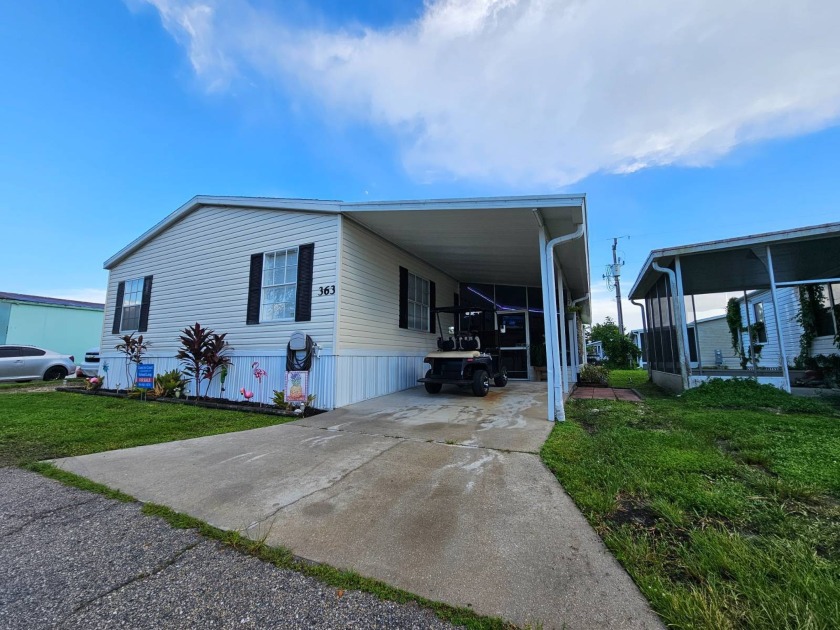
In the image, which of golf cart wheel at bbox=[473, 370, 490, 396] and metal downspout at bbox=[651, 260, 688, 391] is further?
metal downspout at bbox=[651, 260, 688, 391]

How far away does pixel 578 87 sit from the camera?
7.80 meters

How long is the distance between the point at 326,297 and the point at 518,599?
6.14m

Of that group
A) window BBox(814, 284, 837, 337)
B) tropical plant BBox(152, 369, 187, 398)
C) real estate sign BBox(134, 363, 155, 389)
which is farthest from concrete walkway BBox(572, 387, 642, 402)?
real estate sign BBox(134, 363, 155, 389)

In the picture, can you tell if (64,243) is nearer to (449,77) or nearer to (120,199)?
(120,199)

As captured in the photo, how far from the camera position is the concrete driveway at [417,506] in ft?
5.71

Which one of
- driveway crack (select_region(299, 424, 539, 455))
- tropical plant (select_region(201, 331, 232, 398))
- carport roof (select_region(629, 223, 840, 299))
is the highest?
carport roof (select_region(629, 223, 840, 299))

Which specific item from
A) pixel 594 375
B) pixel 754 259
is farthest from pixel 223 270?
pixel 754 259

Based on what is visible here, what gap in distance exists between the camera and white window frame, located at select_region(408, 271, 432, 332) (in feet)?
32.1

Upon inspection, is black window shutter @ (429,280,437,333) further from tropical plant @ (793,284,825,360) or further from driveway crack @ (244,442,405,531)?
tropical plant @ (793,284,825,360)

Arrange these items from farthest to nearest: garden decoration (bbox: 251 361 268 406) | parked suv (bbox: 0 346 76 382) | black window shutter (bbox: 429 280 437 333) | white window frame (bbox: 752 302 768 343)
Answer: white window frame (bbox: 752 302 768 343) → parked suv (bbox: 0 346 76 382) → black window shutter (bbox: 429 280 437 333) → garden decoration (bbox: 251 361 268 406)

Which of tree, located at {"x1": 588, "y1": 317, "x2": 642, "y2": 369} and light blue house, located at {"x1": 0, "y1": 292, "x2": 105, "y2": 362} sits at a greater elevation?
light blue house, located at {"x1": 0, "y1": 292, "x2": 105, "y2": 362}

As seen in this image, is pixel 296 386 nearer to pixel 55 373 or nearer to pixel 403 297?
pixel 403 297

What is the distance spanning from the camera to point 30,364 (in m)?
Answer: 12.8

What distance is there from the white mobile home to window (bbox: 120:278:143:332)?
6cm
